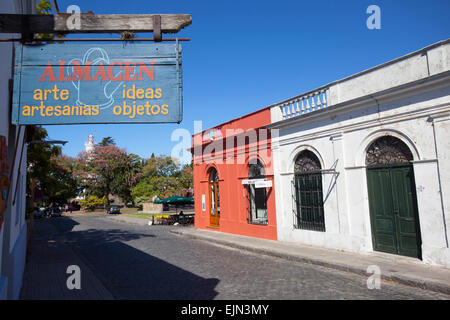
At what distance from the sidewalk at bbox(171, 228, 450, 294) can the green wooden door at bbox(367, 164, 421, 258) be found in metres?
0.36

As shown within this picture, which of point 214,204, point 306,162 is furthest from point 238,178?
point 306,162

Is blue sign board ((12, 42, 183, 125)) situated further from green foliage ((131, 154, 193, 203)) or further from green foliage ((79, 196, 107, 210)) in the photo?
green foliage ((79, 196, 107, 210))

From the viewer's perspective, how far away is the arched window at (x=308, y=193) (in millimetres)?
11039

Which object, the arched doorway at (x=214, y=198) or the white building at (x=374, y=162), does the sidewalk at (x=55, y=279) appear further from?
the arched doorway at (x=214, y=198)

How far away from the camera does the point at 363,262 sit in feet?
27.3

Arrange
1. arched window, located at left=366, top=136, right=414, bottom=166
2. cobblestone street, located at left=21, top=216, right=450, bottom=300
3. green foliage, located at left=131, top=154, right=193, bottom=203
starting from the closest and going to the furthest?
cobblestone street, located at left=21, top=216, right=450, bottom=300
arched window, located at left=366, top=136, right=414, bottom=166
green foliage, located at left=131, top=154, right=193, bottom=203

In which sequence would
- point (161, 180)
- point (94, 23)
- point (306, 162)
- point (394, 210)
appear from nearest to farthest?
1. point (94, 23)
2. point (394, 210)
3. point (306, 162)
4. point (161, 180)

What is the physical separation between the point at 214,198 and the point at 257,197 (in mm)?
4148

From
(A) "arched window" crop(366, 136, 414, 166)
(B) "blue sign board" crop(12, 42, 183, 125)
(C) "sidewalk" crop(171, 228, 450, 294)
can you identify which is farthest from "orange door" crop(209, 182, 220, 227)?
(B) "blue sign board" crop(12, 42, 183, 125)

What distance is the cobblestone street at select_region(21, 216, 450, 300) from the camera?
6363mm

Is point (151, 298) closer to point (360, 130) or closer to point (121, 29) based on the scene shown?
point (121, 29)

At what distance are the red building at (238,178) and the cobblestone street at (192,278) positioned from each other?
9.46 ft

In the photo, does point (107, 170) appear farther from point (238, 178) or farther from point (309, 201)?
point (309, 201)

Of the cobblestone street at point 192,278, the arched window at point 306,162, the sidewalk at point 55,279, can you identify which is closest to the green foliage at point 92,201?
the sidewalk at point 55,279
